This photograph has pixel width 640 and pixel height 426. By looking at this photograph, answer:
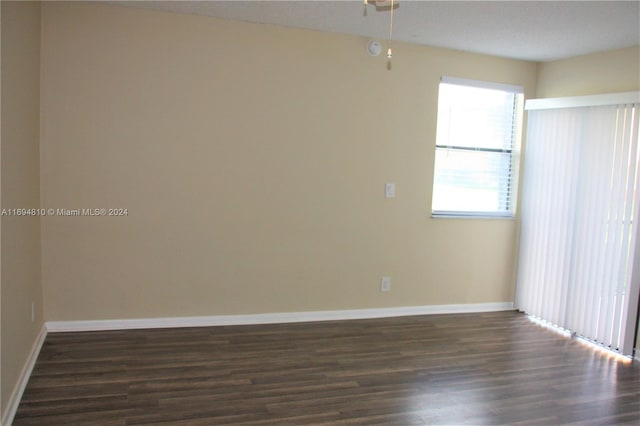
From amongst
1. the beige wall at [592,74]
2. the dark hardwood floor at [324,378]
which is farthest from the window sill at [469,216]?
the beige wall at [592,74]

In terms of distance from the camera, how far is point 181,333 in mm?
3832

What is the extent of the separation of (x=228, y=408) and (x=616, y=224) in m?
3.25

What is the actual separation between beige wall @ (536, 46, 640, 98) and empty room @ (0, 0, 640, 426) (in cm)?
2

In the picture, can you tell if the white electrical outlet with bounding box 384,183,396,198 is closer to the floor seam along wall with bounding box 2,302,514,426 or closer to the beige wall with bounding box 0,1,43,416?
the floor seam along wall with bounding box 2,302,514,426

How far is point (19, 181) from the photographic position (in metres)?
2.81

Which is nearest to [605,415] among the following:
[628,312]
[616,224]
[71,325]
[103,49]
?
[628,312]

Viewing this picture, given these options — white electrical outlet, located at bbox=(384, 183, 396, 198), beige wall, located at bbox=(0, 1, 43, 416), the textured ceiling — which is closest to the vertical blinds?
the textured ceiling

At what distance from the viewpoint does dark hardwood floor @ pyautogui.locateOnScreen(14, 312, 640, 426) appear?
2.71 metres

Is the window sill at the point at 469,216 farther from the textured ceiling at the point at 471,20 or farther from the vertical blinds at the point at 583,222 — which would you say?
the textured ceiling at the point at 471,20

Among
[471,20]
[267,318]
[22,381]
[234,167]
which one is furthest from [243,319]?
[471,20]

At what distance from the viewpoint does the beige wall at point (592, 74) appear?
155 inches

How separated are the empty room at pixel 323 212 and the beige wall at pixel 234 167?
0.06 ft

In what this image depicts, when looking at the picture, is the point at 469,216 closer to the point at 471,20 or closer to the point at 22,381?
the point at 471,20

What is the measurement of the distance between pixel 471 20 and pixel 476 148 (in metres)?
1.45
